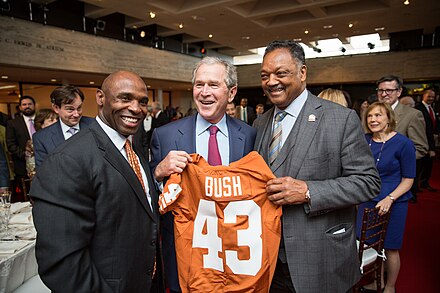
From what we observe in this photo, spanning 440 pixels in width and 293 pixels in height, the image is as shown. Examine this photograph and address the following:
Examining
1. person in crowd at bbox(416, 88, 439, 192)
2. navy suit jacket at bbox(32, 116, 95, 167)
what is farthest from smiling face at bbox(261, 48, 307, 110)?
person in crowd at bbox(416, 88, 439, 192)

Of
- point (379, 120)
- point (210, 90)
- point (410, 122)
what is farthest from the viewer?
point (410, 122)

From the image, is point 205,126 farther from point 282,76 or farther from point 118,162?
point 118,162

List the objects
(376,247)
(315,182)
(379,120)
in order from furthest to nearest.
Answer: (379,120) < (376,247) < (315,182)

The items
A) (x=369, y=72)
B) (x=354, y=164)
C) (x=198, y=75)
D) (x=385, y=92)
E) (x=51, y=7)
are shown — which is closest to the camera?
(x=354, y=164)

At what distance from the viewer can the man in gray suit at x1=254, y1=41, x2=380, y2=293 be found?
1.36 m

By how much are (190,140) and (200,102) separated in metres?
0.23

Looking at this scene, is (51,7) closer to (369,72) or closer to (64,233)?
(64,233)

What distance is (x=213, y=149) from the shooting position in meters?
1.74

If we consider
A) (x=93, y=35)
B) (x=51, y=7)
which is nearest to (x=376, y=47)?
(x=93, y=35)

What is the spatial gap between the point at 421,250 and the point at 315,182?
340cm

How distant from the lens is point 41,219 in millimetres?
1068

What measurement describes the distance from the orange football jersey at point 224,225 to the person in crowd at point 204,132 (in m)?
0.22

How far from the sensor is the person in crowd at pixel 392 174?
8.59 ft

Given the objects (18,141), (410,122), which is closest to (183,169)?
(410,122)
